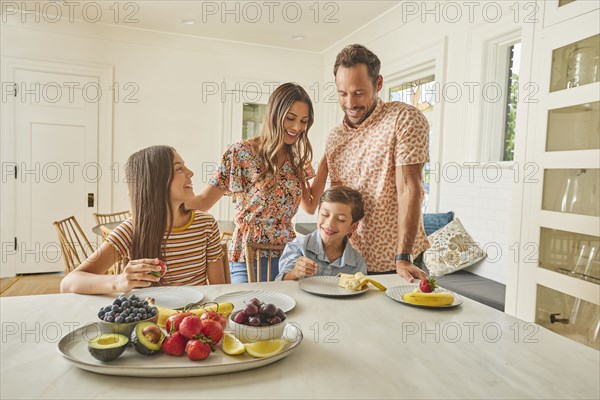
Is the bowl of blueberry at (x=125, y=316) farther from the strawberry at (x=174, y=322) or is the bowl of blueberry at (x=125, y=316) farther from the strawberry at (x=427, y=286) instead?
the strawberry at (x=427, y=286)

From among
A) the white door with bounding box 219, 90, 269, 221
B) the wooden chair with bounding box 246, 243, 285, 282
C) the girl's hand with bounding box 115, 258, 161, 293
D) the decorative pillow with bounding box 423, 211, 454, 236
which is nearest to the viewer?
the girl's hand with bounding box 115, 258, 161, 293

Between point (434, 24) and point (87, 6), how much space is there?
323 centimetres

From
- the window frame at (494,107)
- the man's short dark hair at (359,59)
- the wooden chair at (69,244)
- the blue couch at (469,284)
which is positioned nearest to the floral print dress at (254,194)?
the man's short dark hair at (359,59)

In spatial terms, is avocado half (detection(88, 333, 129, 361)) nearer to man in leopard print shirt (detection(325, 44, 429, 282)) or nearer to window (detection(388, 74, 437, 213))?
man in leopard print shirt (detection(325, 44, 429, 282))

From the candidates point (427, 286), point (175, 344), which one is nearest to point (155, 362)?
point (175, 344)

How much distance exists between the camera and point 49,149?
15.6ft

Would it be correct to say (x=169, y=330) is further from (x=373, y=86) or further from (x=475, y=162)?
(x=475, y=162)

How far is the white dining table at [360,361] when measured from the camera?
2.62 ft

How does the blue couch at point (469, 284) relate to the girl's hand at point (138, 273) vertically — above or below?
below

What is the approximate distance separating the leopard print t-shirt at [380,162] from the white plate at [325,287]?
325 millimetres

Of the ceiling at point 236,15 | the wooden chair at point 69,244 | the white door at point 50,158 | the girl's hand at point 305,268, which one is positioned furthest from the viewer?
the white door at point 50,158

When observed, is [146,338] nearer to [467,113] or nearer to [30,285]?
[467,113]

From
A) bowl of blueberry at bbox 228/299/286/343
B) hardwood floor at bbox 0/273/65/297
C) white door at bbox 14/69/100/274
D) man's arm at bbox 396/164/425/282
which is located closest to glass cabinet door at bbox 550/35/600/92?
man's arm at bbox 396/164/425/282

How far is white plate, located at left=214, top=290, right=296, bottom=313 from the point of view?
50.0 inches
